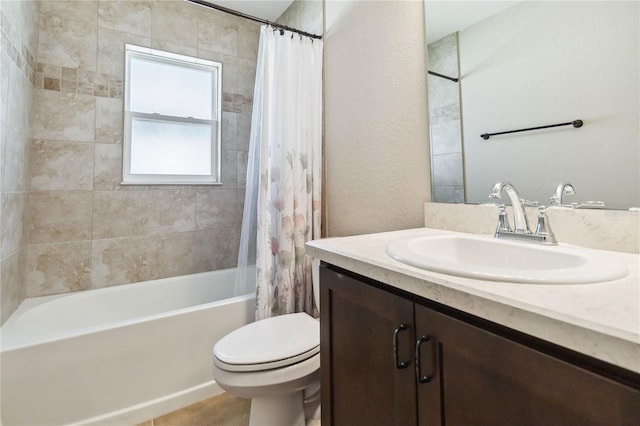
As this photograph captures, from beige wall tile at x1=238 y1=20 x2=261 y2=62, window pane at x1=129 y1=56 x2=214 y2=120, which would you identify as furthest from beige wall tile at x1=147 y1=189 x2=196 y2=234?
beige wall tile at x1=238 y1=20 x2=261 y2=62

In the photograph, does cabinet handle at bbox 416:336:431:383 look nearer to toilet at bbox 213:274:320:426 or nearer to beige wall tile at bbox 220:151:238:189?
toilet at bbox 213:274:320:426

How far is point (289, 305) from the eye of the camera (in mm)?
1724

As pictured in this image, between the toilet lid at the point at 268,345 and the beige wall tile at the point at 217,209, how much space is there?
1201mm

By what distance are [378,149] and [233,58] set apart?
5.51ft

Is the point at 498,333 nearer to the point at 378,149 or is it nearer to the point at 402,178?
the point at 402,178

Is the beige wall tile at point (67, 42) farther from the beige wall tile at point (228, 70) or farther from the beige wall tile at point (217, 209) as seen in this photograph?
the beige wall tile at point (217, 209)

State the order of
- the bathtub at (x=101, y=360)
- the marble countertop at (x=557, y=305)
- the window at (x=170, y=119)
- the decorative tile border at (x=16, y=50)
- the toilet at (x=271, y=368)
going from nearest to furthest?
the marble countertop at (x=557, y=305)
the toilet at (x=271, y=368)
the bathtub at (x=101, y=360)
the decorative tile border at (x=16, y=50)
the window at (x=170, y=119)

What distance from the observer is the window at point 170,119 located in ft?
7.02

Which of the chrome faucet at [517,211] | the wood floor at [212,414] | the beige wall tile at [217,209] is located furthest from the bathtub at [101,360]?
the chrome faucet at [517,211]

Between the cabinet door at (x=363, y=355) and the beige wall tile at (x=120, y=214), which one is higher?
the beige wall tile at (x=120, y=214)

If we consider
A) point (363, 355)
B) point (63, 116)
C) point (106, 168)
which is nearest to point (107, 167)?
point (106, 168)

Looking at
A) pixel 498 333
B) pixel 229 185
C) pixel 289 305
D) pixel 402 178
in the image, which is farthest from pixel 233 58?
pixel 498 333

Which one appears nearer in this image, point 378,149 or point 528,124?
point 528,124

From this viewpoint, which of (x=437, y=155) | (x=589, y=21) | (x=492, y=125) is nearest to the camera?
(x=589, y=21)
